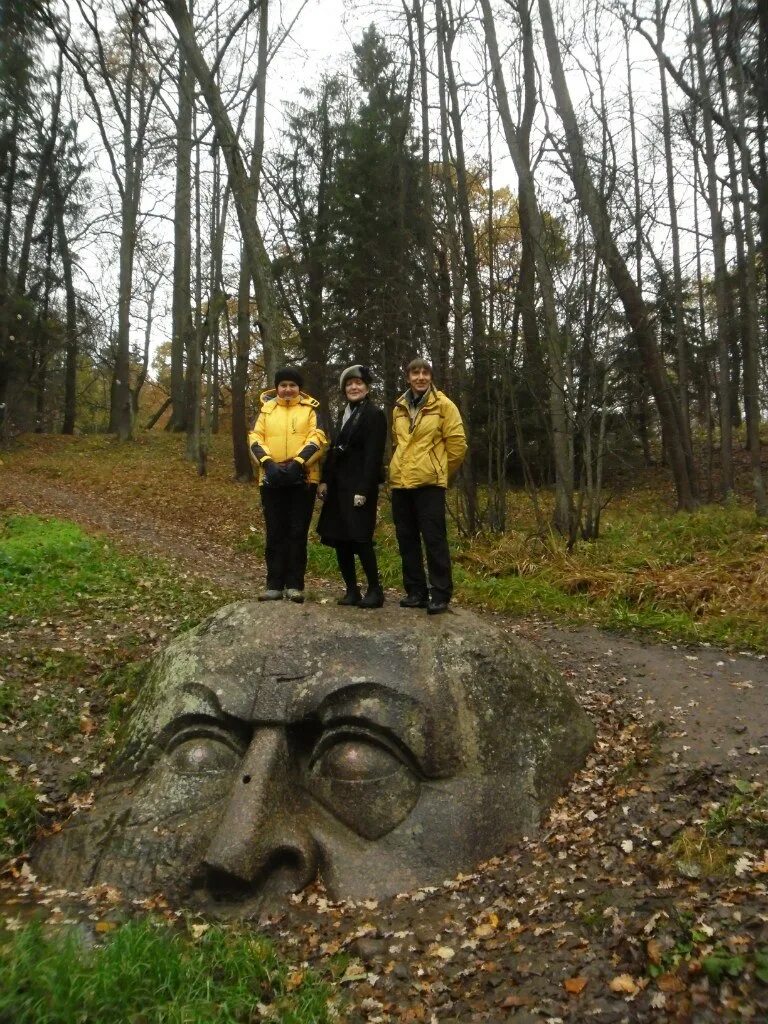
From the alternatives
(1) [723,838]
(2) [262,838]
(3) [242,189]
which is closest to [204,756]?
(2) [262,838]

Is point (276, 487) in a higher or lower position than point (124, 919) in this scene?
higher

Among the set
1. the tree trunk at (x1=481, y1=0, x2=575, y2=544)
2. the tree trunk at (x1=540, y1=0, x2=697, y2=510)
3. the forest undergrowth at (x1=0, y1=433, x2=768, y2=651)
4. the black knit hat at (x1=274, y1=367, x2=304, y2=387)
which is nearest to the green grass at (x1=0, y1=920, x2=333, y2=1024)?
the black knit hat at (x1=274, y1=367, x2=304, y2=387)

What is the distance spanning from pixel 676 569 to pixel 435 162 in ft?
32.2

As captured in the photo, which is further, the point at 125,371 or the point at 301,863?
the point at 125,371

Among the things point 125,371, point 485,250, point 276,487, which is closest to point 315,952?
point 276,487

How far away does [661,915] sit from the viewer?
3285mm

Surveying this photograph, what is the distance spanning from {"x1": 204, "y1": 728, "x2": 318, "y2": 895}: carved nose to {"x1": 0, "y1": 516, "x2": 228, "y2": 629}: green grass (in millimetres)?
3307

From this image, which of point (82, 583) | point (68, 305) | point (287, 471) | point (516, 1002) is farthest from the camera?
point (68, 305)

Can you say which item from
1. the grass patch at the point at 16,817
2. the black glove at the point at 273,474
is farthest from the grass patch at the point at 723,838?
the grass patch at the point at 16,817

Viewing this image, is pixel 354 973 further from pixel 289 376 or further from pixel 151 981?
pixel 289 376

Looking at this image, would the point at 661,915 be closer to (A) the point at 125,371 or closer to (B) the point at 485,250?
(B) the point at 485,250

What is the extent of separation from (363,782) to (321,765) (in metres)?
0.27

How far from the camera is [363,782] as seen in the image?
4.17 meters

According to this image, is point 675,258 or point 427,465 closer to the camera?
point 427,465
